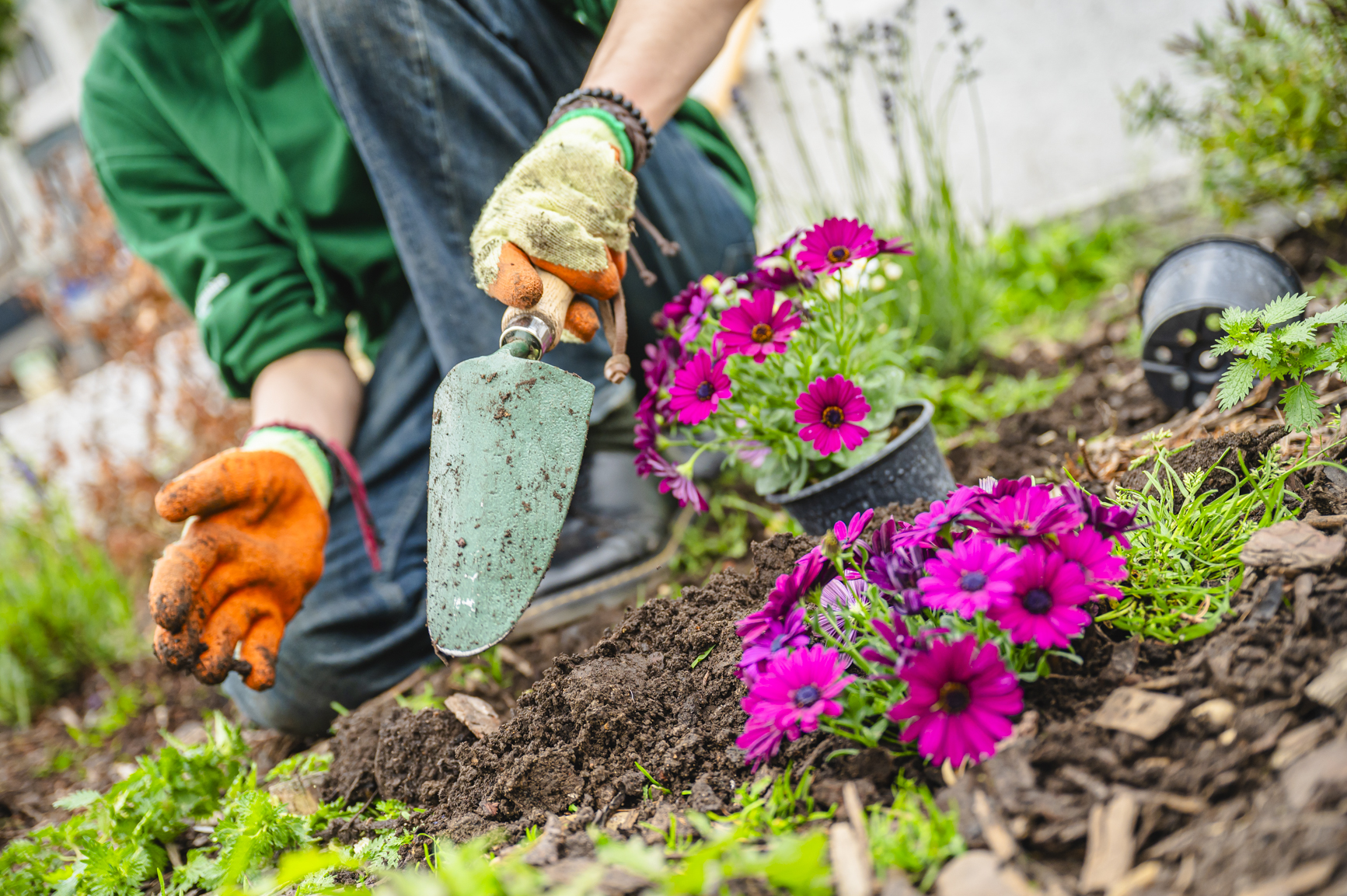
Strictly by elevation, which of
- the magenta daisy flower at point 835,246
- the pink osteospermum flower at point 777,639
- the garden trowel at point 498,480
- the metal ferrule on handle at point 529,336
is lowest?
the pink osteospermum flower at point 777,639

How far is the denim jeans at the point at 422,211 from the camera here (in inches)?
72.1

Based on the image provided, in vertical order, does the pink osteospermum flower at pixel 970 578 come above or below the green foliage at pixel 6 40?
below

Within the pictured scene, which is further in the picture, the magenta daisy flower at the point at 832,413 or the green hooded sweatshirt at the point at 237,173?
the green hooded sweatshirt at the point at 237,173

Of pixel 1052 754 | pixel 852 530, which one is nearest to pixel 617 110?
pixel 852 530

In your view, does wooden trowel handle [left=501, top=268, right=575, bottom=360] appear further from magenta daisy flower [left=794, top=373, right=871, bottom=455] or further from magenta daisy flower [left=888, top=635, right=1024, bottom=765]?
magenta daisy flower [left=888, top=635, right=1024, bottom=765]

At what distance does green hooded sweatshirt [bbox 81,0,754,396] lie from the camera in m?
2.09

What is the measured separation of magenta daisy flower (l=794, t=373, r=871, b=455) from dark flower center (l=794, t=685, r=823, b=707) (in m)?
0.44

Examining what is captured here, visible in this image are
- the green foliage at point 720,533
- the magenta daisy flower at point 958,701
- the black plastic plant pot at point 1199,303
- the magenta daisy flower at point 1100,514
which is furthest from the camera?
the green foliage at point 720,533

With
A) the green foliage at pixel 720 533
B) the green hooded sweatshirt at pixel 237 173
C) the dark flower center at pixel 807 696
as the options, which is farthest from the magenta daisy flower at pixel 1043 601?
the green hooded sweatshirt at pixel 237 173

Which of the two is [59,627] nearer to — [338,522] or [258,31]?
[338,522]

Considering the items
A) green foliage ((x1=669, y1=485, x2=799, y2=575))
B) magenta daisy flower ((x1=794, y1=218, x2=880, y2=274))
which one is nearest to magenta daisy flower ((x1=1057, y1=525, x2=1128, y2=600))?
magenta daisy flower ((x1=794, y1=218, x2=880, y2=274))

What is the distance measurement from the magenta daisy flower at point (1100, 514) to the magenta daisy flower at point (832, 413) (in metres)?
0.35

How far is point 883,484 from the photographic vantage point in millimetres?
1398

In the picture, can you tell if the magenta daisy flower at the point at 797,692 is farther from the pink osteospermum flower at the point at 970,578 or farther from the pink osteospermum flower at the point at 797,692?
the pink osteospermum flower at the point at 970,578
